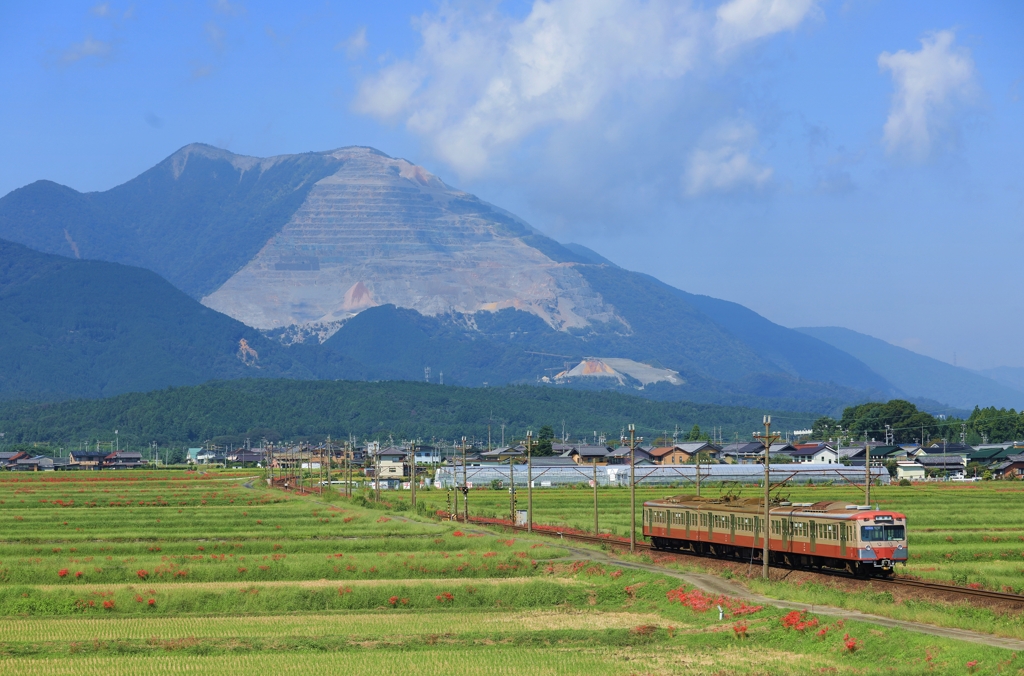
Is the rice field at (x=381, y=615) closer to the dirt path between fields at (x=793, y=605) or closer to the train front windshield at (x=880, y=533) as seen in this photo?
the dirt path between fields at (x=793, y=605)

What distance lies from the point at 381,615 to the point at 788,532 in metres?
18.2

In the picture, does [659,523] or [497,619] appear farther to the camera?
[659,523]

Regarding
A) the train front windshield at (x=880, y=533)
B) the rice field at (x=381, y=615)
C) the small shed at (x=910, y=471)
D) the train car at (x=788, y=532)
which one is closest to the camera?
the rice field at (x=381, y=615)

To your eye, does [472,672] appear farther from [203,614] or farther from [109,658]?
[203,614]

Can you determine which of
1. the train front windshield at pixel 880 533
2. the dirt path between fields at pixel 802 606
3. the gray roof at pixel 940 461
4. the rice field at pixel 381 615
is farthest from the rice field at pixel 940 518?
the gray roof at pixel 940 461

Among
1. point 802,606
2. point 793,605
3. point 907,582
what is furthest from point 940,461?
point 802,606

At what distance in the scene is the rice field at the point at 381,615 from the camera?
33.7 m

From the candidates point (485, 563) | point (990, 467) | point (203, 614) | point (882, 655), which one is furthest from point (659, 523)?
point (990, 467)

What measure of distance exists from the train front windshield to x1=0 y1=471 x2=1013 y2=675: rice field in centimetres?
750

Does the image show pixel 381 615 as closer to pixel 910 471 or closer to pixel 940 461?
pixel 910 471

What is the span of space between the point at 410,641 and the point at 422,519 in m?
48.1

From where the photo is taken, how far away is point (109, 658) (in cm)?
3503

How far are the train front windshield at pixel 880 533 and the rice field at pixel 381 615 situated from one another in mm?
7498

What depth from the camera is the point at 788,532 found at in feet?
169
